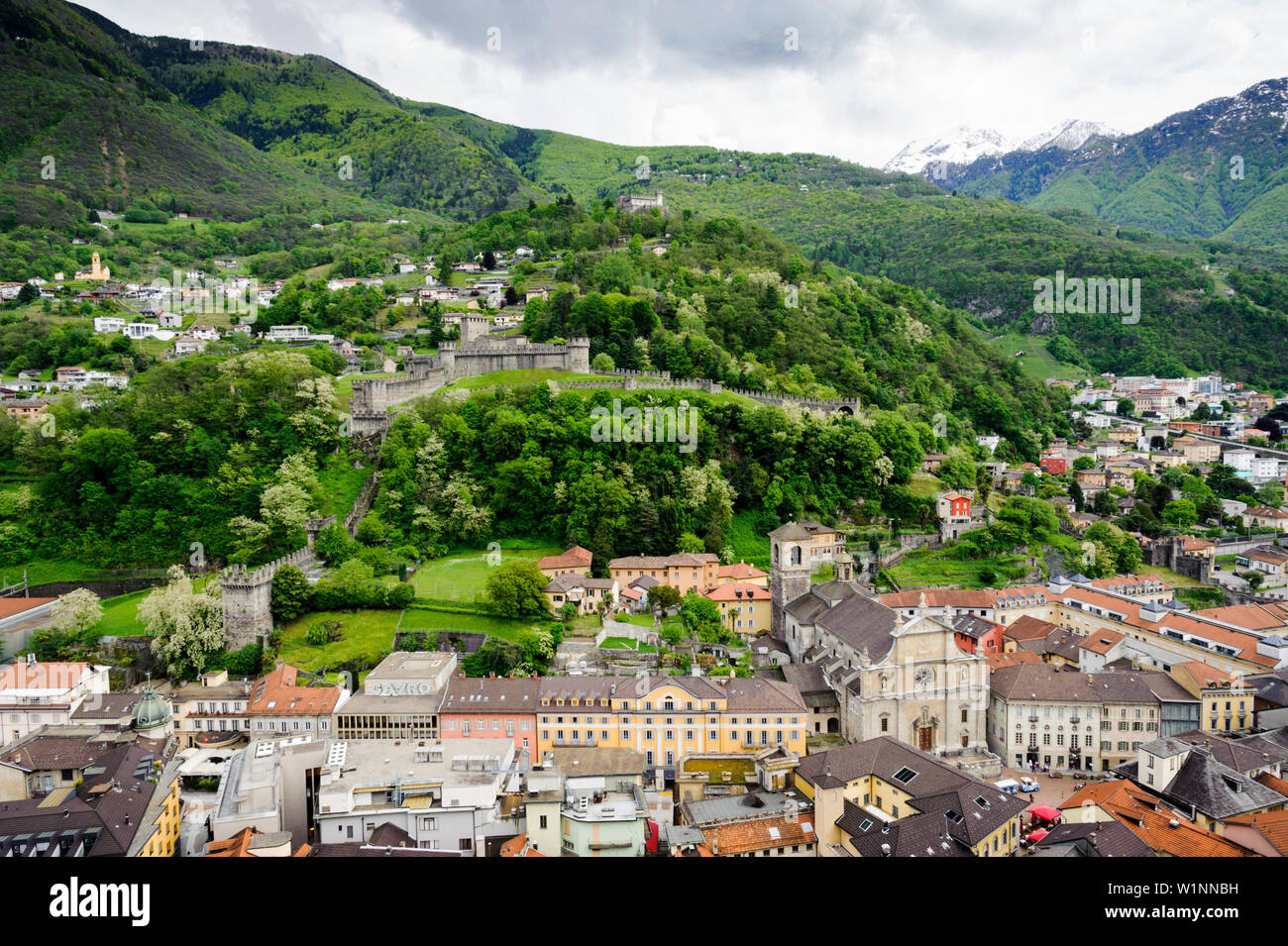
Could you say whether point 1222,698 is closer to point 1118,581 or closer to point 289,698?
point 1118,581

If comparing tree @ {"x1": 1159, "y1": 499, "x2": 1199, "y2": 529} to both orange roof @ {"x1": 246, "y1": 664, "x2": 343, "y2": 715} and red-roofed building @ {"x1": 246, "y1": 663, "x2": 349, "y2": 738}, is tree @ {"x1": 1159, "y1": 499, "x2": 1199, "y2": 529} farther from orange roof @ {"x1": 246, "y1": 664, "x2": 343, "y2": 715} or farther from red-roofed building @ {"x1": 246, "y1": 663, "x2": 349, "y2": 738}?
orange roof @ {"x1": 246, "y1": 664, "x2": 343, "y2": 715}

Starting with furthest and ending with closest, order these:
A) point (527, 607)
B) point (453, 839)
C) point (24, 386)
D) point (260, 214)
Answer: point (260, 214)
point (24, 386)
point (527, 607)
point (453, 839)

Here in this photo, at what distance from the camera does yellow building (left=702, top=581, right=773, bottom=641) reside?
41500 mm

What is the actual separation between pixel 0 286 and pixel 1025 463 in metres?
89.4

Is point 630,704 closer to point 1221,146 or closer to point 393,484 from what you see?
point 393,484

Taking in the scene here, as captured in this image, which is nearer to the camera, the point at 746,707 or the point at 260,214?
the point at 746,707

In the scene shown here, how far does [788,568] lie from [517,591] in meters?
12.5

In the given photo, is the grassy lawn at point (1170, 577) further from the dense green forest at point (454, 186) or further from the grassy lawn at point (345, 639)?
the dense green forest at point (454, 186)

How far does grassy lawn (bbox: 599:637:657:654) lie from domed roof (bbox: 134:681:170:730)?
1681cm

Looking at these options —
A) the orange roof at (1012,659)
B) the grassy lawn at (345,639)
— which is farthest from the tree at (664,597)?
the orange roof at (1012,659)

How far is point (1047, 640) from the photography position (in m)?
40.4

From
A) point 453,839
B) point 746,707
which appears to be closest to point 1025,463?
point 746,707
